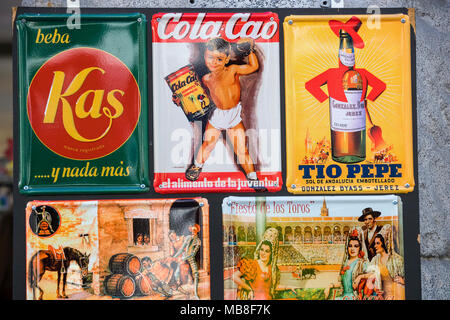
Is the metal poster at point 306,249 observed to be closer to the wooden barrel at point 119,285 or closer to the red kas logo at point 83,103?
the wooden barrel at point 119,285

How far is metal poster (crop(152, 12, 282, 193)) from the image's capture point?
7.03 ft

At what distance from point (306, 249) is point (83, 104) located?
113cm

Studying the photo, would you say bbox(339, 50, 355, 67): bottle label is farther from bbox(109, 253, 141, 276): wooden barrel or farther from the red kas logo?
bbox(109, 253, 141, 276): wooden barrel

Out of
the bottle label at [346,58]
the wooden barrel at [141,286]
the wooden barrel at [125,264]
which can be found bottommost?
the wooden barrel at [141,286]

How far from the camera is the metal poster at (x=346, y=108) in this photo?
2152 millimetres

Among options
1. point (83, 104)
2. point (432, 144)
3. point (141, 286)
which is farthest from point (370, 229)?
point (83, 104)

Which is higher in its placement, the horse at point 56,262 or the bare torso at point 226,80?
the bare torso at point 226,80

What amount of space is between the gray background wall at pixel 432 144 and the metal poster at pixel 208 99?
1.03ft

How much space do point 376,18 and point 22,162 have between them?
1.64 m

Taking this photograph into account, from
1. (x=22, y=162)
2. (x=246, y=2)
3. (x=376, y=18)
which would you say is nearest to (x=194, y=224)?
(x=22, y=162)

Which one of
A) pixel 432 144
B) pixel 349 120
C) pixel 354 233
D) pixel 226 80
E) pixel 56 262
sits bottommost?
pixel 56 262

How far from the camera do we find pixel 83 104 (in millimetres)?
2117

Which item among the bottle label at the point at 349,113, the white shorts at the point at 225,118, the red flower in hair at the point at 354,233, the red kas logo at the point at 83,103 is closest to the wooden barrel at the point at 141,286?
the red kas logo at the point at 83,103

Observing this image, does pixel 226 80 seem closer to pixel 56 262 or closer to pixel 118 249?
pixel 118 249
